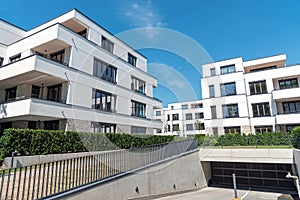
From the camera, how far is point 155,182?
9.58 meters

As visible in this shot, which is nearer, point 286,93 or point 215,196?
point 215,196

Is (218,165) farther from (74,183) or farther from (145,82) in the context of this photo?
(74,183)

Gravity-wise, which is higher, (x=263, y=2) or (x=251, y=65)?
(x=251, y=65)

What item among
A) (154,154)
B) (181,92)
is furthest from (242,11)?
(154,154)

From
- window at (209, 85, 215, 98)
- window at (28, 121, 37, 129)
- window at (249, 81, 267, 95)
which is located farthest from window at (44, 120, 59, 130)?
window at (249, 81, 267, 95)

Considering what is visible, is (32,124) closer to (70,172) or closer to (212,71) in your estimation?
(70,172)

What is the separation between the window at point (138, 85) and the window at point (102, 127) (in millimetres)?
6105

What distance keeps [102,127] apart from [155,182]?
34.5ft

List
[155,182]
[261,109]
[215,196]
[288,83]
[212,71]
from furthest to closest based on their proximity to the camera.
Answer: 1. [212,71]
2. [261,109]
3. [288,83]
4. [215,196]
5. [155,182]

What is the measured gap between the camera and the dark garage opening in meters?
16.6

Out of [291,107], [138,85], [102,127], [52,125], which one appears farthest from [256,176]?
[52,125]

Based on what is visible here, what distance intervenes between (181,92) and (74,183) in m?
8.41

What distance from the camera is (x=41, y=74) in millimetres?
14398

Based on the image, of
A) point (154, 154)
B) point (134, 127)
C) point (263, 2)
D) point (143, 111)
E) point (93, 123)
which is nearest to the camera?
point (154, 154)
